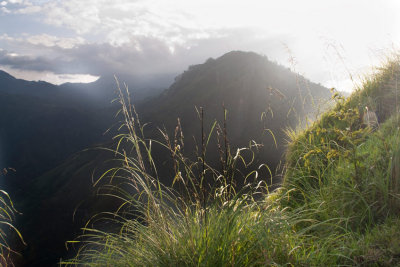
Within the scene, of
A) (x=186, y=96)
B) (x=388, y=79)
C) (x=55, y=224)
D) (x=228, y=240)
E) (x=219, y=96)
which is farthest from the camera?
(x=186, y=96)

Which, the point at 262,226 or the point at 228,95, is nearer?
the point at 262,226

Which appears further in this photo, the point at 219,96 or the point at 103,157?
the point at 219,96

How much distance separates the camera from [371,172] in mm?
2580

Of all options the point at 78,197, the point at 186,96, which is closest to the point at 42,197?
the point at 78,197

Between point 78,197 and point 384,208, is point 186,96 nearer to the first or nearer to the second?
point 78,197

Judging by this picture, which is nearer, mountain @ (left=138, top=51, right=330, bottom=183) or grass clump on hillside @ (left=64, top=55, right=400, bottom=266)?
grass clump on hillside @ (left=64, top=55, right=400, bottom=266)

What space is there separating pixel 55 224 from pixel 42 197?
27126mm

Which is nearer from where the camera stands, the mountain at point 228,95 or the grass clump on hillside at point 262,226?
the grass clump on hillside at point 262,226

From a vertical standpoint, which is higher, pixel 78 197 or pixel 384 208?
pixel 384 208

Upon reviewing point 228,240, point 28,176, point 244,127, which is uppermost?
point 228,240

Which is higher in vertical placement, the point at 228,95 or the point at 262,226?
the point at 228,95

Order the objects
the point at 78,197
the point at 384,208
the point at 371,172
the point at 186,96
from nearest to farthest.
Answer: the point at 384,208 → the point at 371,172 → the point at 78,197 → the point at 186,96

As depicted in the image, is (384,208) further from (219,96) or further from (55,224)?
(219,96)

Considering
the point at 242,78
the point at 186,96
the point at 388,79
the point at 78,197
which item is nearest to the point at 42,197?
the point at 78,197
